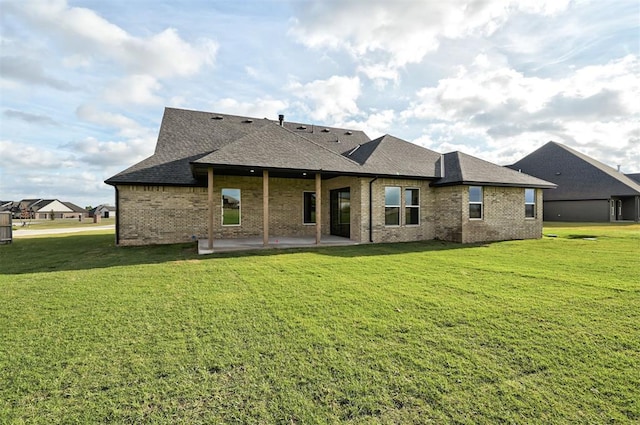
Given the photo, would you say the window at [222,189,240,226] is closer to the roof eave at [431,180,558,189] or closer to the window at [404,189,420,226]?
the window at [404,189,420,226]

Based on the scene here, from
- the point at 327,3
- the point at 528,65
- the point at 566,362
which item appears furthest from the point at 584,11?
the point at 566,362

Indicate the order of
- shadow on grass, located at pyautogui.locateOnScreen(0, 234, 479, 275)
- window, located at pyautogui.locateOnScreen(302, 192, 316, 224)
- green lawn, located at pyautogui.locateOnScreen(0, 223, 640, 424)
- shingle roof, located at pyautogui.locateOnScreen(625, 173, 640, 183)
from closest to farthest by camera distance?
green lawn, located at pyautogui.locateOnScreen(0, 223, 640, 424) → shadow on grass, located at pyautogui.locateOnScreen(0, 234, 479, 275) → window, located at pyautogui.locateOnScreen(302, 192, 316, 224) → shingle roof, located at pyautogui.locateOnScreen(625, 173, 640, 183)

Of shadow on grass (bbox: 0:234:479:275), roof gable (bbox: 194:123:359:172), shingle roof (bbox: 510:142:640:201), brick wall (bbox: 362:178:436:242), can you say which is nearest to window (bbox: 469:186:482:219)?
brick wall (bbox: 362:178:436:242)

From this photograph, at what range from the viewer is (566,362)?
3133 mm

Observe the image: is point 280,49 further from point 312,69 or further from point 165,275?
point 165,275

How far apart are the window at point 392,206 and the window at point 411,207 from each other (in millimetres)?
437

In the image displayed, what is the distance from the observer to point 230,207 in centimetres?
1434

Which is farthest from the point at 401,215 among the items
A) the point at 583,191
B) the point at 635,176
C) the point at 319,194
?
the point at 635,176

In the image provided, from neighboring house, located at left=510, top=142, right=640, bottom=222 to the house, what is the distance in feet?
75.6

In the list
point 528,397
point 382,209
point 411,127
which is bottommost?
point 528,397

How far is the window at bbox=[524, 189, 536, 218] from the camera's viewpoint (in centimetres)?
1480

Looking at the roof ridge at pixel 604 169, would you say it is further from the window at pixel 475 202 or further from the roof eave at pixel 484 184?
the window at pixel 475 202

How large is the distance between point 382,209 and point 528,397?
10.8m

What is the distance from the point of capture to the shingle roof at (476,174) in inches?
518
